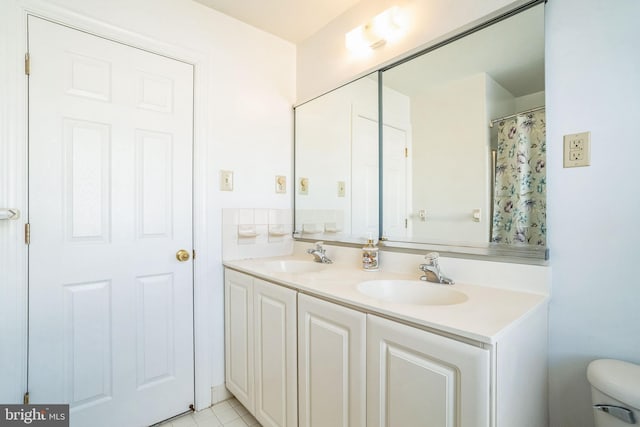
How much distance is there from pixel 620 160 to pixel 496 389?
0.80m

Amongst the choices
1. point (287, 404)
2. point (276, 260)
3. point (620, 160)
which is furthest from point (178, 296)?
point (620, 160)

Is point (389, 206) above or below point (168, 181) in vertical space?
below

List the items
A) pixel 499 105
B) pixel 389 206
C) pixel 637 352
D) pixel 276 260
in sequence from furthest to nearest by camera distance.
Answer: pixel 276 260 < pixel 389 206 < pixel 499 105 < pixel 637 352

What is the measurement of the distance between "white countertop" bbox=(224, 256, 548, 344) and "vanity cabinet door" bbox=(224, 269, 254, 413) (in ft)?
0.75

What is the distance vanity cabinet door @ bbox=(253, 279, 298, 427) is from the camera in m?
1.22

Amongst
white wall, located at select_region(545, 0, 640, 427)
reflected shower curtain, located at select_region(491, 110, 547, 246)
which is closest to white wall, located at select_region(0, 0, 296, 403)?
reflected shower curtain, located at select_region(491, 110, 547, 246)

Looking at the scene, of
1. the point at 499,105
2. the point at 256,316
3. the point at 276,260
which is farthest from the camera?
the point at 276,260

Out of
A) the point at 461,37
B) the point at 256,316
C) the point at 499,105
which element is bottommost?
the point at 256,316

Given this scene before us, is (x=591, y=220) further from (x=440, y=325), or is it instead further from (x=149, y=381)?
(x=149, y=381)

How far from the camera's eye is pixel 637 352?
2.89 ft

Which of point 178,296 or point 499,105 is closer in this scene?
point 499,105

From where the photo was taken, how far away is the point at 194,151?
1.68 metres

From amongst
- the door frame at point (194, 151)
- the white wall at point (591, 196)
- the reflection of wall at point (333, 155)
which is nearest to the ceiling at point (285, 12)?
the door frame at point (194, 151)

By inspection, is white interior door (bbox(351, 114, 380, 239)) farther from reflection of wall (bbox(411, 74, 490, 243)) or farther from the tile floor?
the tile floor
